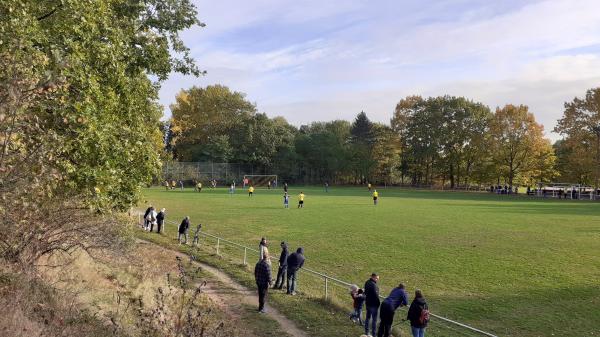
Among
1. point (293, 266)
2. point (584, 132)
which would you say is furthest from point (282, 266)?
point (584, 132)

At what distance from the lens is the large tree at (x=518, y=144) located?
72.1 m

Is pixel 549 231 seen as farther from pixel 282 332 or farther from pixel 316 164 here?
pixel 316 164

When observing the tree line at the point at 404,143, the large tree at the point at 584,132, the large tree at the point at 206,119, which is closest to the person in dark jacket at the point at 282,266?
the tree line at the point at 404,143

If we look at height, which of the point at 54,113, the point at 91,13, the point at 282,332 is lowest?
the point at 282,332

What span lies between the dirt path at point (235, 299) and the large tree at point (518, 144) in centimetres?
6656

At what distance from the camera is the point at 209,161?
85438 millimetres

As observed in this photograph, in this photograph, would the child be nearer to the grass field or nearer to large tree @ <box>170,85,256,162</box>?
the grass field

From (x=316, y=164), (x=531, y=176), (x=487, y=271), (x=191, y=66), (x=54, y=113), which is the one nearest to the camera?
(x=54, y=113)

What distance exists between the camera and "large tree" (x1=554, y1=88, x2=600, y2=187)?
204 ft

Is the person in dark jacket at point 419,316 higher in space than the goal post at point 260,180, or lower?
lower

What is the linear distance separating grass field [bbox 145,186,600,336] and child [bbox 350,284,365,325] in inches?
90.4

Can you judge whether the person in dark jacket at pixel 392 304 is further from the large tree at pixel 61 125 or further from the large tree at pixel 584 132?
the large tree at pixel 584 132

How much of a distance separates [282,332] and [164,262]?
24.1 ft

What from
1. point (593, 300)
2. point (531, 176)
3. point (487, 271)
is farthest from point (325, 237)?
point (531, 176)
